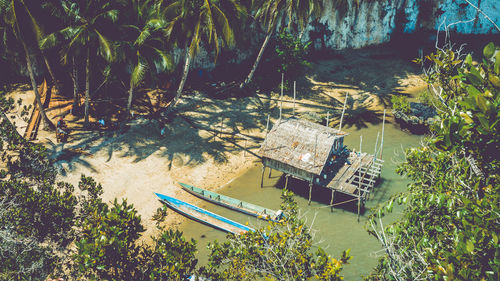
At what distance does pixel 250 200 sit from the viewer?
1927 cm

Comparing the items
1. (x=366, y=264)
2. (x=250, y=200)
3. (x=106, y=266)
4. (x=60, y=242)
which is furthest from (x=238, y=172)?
(x=106, y=266)

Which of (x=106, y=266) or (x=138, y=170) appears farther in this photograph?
(x=138, y=170)

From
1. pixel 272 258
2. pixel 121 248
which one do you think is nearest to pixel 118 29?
pixel 121 248

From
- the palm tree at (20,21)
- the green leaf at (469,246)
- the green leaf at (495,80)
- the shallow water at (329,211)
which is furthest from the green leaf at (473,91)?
the palm tree at (20,21)

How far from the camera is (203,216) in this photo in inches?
695

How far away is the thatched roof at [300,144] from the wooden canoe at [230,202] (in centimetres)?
276

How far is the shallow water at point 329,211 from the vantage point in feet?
52.7

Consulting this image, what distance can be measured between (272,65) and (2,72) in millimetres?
19816

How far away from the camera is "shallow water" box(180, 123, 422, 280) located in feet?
52.7

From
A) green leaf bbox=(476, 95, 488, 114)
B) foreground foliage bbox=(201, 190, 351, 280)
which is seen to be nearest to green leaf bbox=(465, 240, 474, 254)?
green leaf bbox=(476, 95, 488, 114)

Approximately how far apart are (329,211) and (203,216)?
6494mm

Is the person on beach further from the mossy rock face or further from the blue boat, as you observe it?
the mossy rock face

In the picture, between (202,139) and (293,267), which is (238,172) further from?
(293,267)

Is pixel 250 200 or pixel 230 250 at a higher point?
pixel 230 250
